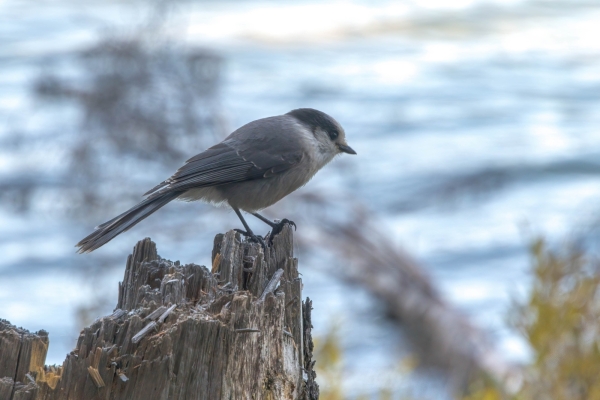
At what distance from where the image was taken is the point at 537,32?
1848 cm

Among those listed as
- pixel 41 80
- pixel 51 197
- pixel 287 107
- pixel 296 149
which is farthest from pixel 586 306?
pixel 287 107

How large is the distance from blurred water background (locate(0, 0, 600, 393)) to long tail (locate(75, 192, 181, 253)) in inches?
69.9

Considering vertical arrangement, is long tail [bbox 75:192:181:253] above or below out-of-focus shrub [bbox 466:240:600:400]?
above

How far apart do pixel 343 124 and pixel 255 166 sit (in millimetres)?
8420

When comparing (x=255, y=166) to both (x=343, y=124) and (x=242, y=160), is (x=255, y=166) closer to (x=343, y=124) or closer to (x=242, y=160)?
(x=242, y=160)

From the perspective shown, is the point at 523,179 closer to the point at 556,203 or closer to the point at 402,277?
the point at 556,203

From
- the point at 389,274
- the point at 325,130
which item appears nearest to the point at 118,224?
the point at 325,130

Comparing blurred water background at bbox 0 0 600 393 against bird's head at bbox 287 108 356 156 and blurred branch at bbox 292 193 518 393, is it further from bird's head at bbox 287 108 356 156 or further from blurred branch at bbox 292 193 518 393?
bird's head at bbox 287 108 356 156

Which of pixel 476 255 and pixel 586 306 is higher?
pixel 476 255

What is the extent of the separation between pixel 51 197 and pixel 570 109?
9233mm

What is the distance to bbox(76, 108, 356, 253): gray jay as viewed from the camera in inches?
195

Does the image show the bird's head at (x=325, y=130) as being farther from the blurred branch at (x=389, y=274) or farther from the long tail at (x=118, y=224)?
the blurred branch at (x=389, y=274)

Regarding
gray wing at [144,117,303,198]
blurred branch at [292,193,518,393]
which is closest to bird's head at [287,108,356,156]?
gray wing at [144,117,303,198]

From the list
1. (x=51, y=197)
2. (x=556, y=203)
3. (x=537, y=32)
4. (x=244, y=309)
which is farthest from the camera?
(x=537, y=32)
